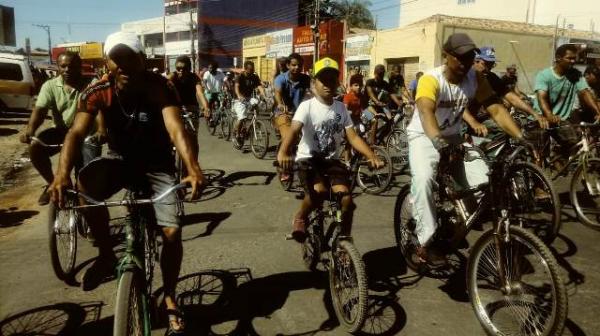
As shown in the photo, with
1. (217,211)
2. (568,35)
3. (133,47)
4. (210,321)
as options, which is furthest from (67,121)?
(568,35)

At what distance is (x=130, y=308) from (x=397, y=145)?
311 inches

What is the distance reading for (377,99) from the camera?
32.4 feet

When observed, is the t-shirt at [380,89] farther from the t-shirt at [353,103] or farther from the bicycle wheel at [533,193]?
the bicycle wheel at [533,193]

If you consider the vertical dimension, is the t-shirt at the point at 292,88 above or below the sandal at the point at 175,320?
above

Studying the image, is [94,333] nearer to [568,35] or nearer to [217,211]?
[217,211]

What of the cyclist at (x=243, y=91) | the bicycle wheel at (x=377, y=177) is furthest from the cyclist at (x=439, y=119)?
the cyclist at (x=243, y=91)

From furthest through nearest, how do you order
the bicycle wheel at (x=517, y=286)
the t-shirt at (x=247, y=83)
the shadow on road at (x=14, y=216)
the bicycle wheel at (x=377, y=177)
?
the t-shirt at (x=247, y=83) → the bicycle wheel at (x=377, y=177) → the shadow on road at (x=14, y=216) → the bicycle wheel at (x=517, y=286)

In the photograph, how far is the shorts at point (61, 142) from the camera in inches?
194

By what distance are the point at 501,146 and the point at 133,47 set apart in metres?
4.21

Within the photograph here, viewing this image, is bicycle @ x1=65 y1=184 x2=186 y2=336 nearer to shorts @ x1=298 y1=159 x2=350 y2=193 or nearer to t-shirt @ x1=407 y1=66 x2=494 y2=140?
shorts @ x1=298 y1=159 x2=350 y2=193

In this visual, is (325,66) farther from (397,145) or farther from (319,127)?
(397,145)

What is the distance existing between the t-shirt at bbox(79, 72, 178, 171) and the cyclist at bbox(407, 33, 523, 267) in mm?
1981

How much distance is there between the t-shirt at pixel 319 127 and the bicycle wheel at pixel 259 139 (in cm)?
625

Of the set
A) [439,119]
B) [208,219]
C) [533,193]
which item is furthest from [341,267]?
[208,219]
